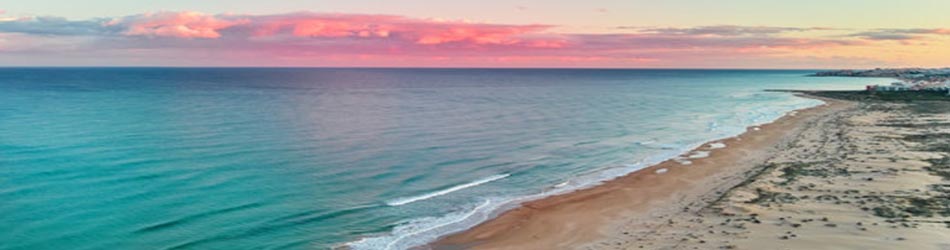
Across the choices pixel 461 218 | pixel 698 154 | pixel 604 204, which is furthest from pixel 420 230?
pixel 698 154

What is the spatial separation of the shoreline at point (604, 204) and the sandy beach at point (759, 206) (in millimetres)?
41

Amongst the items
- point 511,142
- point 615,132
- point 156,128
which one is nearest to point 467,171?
point 511,142

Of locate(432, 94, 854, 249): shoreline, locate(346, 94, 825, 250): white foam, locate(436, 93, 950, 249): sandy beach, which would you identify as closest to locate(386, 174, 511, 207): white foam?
locate(346, 94, 825, 250): white foam

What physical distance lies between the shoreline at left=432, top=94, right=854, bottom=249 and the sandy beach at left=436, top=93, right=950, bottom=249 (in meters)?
0.04

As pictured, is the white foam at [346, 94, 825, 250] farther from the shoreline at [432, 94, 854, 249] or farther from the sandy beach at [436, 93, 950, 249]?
the sandy beach at [436, 93, 950, 249]

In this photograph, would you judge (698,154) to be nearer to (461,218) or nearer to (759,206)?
(759,206)

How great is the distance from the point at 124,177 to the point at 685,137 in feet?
122

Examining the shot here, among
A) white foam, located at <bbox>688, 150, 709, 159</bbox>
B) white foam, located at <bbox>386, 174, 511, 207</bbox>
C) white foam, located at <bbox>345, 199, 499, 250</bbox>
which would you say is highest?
white foam, located at <bbox>345, 199, 499, 250</bbox>

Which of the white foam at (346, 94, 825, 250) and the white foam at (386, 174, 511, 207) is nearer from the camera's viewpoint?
the white foam at (346, 94, 825, 250)

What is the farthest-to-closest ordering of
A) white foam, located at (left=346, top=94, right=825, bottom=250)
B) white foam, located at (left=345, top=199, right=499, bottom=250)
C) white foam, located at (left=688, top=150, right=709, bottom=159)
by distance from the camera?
white foam, located at (left=688, top=150, right=709, bottom=159), white foam, located at (left=346, top=94, right=825, bottom=250), white foam, located at (left=345, top=199, right=499, bottom=250)

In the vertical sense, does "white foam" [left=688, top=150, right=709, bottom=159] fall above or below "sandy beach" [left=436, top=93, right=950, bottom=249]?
below

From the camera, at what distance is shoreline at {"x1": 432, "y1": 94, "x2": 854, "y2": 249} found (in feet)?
70.3

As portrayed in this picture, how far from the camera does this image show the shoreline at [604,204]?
844 inches

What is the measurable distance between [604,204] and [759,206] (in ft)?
18.3
